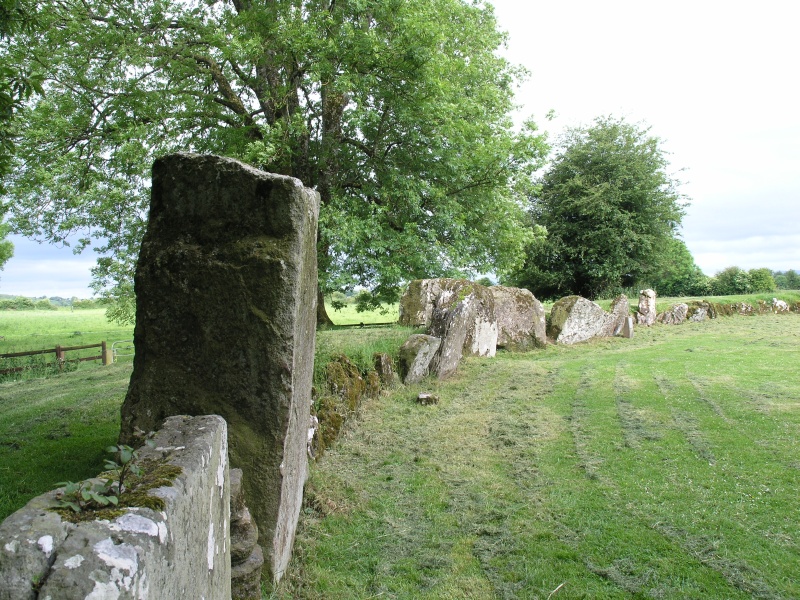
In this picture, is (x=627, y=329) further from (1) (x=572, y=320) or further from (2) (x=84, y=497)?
(2) (x=84, y=497)

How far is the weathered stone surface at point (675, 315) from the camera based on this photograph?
73.6 ft

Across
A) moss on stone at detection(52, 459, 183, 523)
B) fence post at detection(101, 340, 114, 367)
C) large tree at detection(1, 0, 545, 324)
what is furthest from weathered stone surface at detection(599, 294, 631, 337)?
moss on stone at detection(52, 459, 183, 523)

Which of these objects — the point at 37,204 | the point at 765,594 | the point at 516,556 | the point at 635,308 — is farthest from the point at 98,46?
the point at 635,308

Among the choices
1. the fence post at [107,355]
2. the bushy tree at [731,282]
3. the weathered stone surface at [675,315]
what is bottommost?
the fence post at [107,355]

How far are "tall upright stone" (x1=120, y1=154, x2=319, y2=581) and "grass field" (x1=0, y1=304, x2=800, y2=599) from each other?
949mm

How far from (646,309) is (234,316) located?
20340mm

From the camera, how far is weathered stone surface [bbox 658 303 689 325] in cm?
2244

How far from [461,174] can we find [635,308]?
1045 centimetres

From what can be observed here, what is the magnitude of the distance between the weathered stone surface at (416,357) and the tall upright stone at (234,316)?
5824 millimetres

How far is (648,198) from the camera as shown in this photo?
29.0m

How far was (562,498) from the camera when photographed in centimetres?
522

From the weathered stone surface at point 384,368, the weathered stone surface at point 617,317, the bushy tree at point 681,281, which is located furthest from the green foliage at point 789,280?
the weathered stone surface at point 384,368

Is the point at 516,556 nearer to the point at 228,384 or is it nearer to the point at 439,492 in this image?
the point at 439,492

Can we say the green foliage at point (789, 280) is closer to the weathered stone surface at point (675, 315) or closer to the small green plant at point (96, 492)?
the weathered stone surface at point (675, 315)
